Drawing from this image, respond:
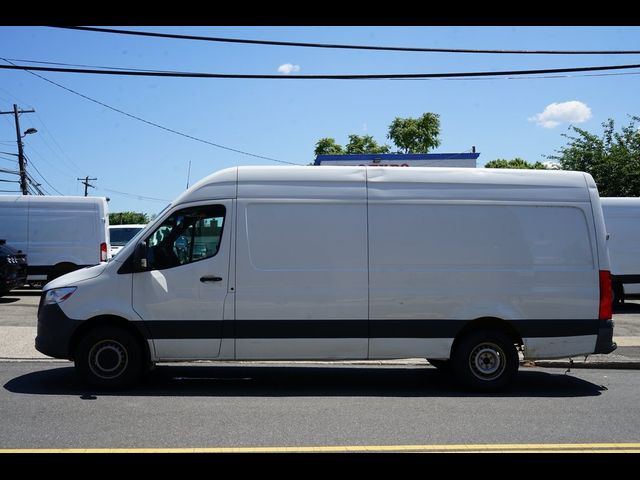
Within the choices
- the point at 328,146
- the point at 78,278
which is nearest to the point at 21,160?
the point at 328,146

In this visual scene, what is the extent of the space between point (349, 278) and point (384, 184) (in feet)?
3.89

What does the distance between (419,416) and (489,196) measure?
279 centimetres

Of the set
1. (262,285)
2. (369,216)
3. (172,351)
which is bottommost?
(172,351)

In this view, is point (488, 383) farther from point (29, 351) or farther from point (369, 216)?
point (29, 351)

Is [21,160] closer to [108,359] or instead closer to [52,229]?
[52,229]

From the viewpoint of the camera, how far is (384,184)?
7676 mm

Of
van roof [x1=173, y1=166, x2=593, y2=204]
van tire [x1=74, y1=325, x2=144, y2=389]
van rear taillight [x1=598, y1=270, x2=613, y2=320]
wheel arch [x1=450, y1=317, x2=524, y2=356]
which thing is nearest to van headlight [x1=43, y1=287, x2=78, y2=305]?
van tire [x1=74, y1=325, x2=144, y2=389]

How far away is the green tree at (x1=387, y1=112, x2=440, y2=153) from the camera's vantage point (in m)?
42.6

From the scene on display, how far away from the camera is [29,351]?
9.62m

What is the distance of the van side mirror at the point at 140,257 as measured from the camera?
7305 mm

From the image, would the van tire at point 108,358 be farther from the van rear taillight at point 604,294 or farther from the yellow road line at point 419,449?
the van rear taillight at point 604,294

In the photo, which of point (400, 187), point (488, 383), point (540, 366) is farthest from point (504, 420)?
point (540, 366)

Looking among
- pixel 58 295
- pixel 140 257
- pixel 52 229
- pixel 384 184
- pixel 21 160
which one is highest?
pixel 21 160

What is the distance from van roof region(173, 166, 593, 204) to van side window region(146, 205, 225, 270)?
0.62 ft
